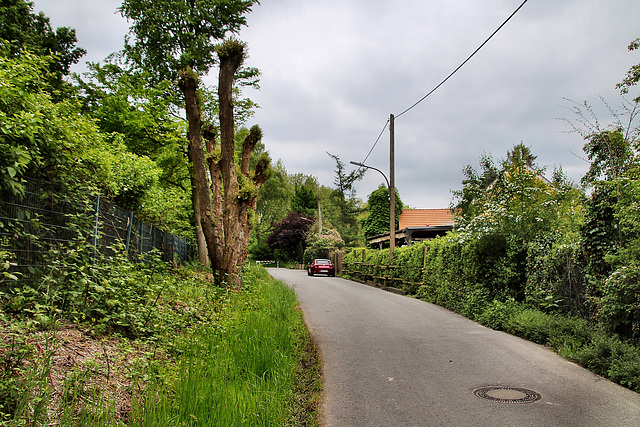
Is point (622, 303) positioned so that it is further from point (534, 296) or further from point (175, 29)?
point (175, 29)

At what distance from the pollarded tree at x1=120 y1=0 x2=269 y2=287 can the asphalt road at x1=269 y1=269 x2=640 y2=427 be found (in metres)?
3.13

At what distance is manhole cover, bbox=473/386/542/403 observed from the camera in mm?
5039

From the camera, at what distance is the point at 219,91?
1115cm

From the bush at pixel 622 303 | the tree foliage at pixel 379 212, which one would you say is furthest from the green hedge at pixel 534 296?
the tree foliage at pixel 379 212

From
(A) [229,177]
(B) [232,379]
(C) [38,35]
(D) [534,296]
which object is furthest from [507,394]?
(C) [38,35]

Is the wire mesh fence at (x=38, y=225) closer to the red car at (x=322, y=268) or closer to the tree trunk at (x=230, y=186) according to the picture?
the tree trunk at (x=230, y=186)

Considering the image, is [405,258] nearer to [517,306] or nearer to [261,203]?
[517,306]

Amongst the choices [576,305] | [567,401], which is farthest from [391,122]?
[567,401]

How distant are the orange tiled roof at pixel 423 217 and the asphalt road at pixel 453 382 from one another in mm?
30800

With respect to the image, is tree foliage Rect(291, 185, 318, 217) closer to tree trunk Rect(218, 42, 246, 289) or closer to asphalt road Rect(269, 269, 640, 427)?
tree trunk Rect(218, 42, 246, 289)

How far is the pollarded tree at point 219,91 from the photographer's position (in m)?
10.1

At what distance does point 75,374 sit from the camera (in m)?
3.44

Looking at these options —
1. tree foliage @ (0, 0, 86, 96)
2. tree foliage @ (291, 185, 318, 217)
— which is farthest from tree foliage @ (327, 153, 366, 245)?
tree foliage @ (0, 0, 86, 96)

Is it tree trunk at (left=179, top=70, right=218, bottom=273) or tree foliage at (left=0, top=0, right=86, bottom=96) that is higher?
tree foliage at (left=0, top=0, right=86, bottom=96)
